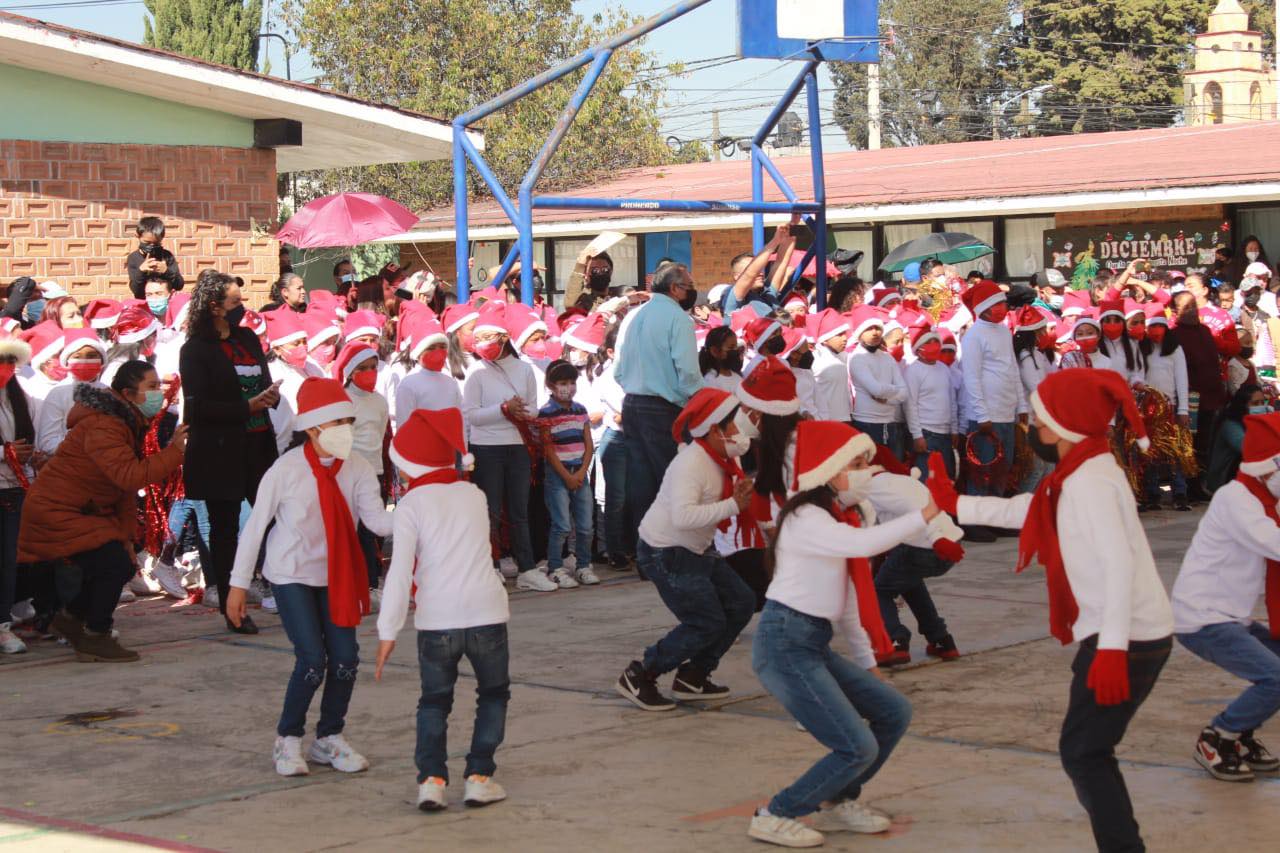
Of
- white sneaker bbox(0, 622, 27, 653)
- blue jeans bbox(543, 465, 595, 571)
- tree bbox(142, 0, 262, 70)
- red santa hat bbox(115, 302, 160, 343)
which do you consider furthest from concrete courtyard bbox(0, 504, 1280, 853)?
tree bbox(142, 0, 262, 70)

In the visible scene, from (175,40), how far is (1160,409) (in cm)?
3741

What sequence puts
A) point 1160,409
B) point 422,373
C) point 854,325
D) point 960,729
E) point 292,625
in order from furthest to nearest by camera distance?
1. point 1160,409
2. point 854,325
3. point 422,373
4. point 960,729
5. point 292,625

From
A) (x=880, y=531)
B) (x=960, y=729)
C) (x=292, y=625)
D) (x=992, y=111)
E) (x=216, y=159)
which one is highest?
(x=992, y=111)

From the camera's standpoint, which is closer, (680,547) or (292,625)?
(292,625)

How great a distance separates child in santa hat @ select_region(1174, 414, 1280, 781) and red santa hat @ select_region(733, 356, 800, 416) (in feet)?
6.15

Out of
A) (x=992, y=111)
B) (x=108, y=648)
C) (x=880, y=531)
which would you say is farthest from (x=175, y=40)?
(x=880, y=531)

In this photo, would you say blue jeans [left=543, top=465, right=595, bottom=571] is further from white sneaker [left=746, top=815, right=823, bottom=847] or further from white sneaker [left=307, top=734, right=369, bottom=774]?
white sneaker [left=746, top=815, right=823, bottom=847]

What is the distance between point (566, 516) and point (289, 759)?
15.6ft

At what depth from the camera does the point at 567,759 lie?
22.0ft

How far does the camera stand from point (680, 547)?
750 cm

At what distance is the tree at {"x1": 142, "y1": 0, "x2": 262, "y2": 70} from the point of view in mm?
45719

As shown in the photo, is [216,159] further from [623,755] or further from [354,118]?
[623,755]

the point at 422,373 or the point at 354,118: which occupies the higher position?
the point at 354,118

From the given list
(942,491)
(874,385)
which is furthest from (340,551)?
(874,385)
